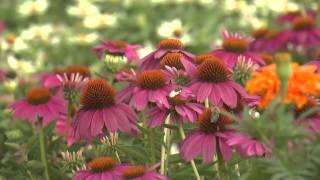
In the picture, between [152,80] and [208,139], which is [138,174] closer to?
[208,139]

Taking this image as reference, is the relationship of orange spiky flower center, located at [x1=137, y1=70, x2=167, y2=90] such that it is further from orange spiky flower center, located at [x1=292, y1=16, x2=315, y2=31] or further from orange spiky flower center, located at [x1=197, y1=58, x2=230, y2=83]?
orange spiky flower center, located at [x1=292, y1=16, x2=315, y2=31]

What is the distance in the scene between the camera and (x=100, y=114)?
1.62 m

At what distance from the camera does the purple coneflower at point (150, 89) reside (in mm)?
1578

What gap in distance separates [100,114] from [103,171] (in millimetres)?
176

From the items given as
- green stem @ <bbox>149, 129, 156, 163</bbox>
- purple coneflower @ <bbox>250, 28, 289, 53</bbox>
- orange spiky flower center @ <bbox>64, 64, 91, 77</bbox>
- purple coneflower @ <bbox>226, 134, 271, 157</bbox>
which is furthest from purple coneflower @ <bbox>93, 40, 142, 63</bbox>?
purple coneflower @ <bbox>250, 28, 289, 53</bbox>

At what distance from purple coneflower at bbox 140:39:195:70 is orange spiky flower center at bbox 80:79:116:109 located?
0.53 feet

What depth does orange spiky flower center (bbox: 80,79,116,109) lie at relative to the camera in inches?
64.4

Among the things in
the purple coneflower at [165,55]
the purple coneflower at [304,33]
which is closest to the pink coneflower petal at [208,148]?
the purple coneflower at [165,55]

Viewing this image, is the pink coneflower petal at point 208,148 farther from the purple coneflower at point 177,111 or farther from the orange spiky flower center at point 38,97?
the orange spiky flower center at point 38,97

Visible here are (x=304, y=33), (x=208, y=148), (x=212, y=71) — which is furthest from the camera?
(x=304, y=33)

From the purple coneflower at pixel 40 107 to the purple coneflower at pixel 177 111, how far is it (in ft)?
1.49

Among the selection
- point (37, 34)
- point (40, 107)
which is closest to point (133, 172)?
point (40, 107)

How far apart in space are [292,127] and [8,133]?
104 centimetres

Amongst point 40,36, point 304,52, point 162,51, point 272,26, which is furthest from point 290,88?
point 272,26
